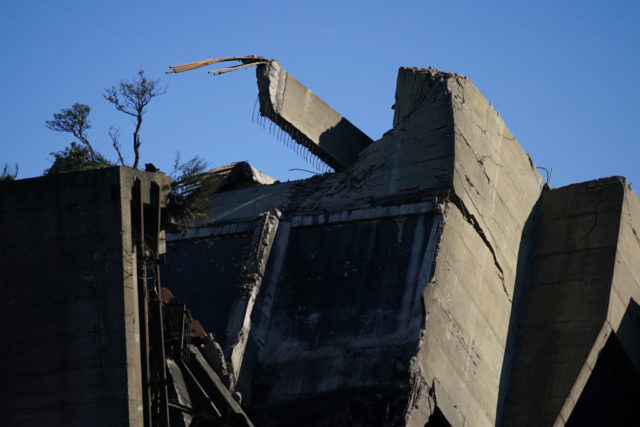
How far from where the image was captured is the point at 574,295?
17391 mm

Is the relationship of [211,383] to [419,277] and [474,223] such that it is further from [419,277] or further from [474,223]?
[474,223]

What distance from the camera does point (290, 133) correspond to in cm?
1897

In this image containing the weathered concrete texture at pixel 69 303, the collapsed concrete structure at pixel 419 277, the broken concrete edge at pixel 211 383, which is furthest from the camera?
the collapsed concrete structure at pixel 419 277

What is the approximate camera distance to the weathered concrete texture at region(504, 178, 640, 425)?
16.5 metres

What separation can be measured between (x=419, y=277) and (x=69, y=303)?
558 cm

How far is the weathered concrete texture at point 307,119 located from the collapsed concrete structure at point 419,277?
35mm

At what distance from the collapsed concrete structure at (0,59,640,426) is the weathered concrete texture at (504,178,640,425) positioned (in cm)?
3

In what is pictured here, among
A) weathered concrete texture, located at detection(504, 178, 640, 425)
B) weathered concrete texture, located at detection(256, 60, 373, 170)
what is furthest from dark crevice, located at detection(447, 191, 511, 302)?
weathered concrete texture, located at detection(256, 60, 373, 170)

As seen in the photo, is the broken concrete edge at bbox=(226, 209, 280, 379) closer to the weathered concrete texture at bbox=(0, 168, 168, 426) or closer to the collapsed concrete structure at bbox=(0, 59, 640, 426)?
the collapsed concrete structure at bbox=(0, 59, 640, 426)

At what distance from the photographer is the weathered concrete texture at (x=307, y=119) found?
1848 cm

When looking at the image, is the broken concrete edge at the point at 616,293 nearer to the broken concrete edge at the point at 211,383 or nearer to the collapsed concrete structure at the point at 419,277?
the collapsed concrete structure at the point at 419,277

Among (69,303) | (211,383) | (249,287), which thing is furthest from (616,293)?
(69,303)

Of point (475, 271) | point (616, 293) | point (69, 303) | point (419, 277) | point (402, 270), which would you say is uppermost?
point (616, 293)

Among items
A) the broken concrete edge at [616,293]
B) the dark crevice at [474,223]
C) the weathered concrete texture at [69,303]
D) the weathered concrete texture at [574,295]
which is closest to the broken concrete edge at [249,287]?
the dark crevice at [474,223]
